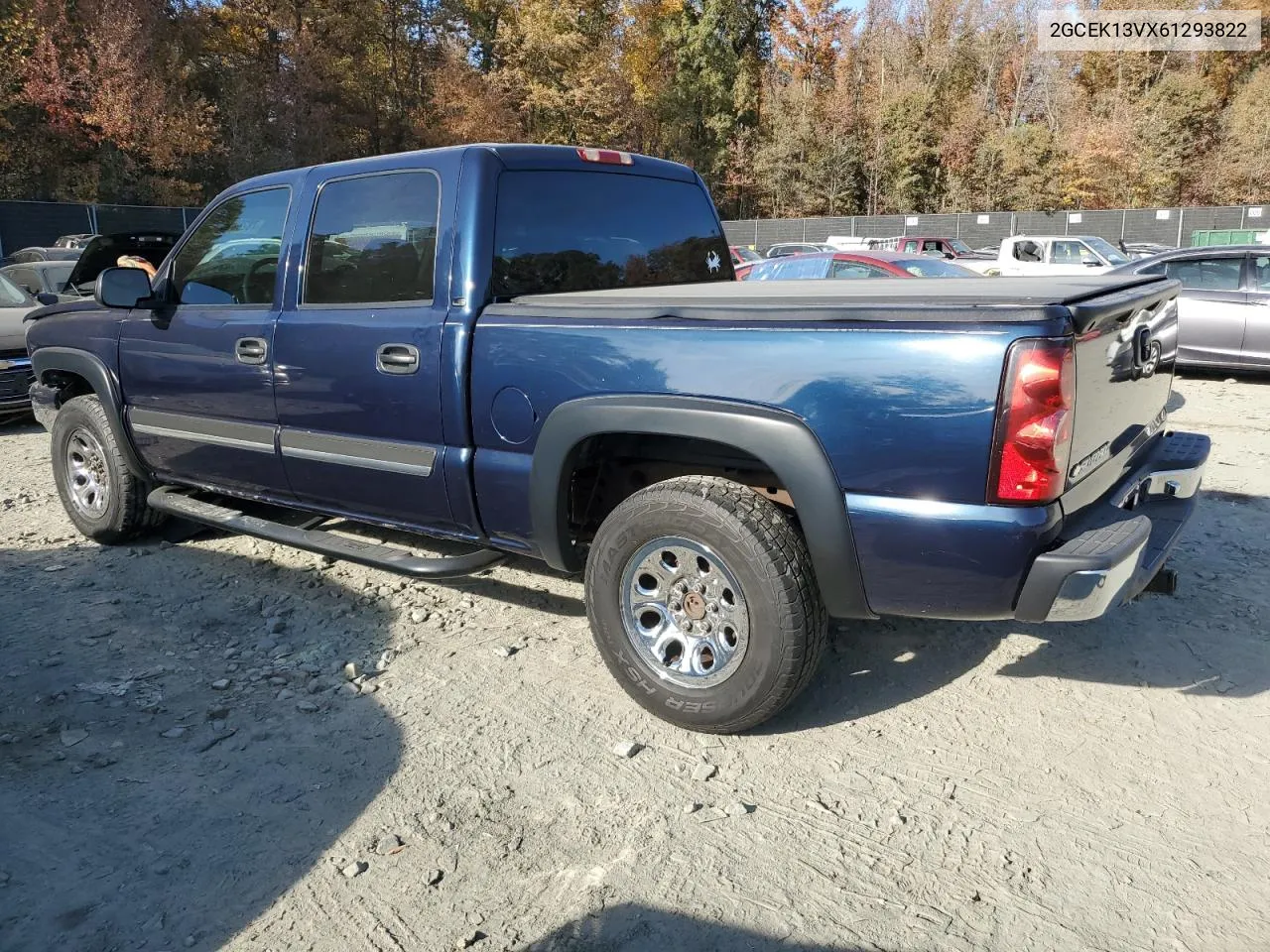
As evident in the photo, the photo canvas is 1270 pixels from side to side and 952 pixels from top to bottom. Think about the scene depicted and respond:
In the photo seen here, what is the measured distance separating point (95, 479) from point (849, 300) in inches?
180

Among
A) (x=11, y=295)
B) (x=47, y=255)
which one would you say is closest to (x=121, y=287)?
(x=11, y=295)

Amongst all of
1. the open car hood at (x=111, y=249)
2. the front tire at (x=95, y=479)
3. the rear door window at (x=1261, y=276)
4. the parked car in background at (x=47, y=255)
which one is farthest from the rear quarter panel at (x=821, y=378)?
the parked car in background at (x=47, y=255)

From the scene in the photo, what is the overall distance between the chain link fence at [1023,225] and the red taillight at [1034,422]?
3784cm

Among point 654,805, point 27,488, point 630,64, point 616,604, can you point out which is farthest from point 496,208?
point 630,64

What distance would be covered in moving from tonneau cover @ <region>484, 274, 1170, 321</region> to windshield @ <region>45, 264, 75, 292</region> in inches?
373

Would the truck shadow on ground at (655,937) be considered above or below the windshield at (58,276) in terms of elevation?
below

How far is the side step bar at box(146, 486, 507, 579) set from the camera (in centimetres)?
372

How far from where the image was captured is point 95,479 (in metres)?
5.39

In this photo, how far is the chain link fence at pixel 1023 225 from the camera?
118 ft

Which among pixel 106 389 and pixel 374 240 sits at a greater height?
pixel 374 240

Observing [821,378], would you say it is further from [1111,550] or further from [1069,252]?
[1069,252]

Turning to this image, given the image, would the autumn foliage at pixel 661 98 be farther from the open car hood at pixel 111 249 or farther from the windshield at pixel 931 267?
the windshield at pixel 931 267

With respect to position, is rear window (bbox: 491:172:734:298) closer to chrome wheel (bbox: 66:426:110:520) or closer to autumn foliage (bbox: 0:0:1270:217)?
chrome wheel (bbox: 66:426:110:520)

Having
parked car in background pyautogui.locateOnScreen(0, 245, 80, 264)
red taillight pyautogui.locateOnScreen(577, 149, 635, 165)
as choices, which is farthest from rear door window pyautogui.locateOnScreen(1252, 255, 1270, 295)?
parked car in background pyautogui.locateOnScreen(0, 245, 80, 264)
